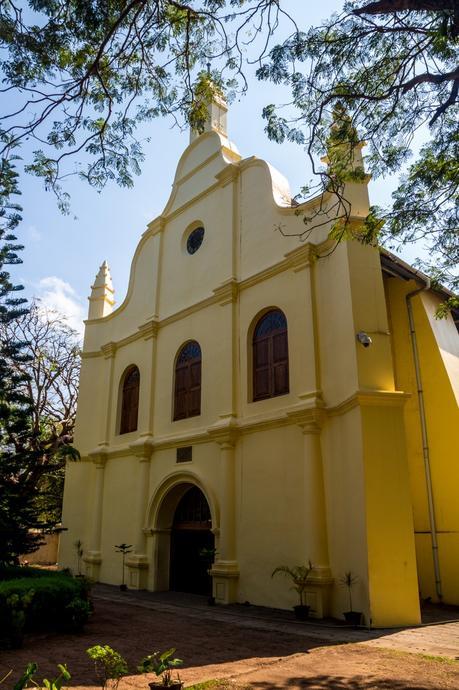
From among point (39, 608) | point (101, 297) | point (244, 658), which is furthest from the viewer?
point (101, 297)

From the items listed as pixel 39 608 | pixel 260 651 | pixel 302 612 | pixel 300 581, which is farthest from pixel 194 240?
pixel 260 651

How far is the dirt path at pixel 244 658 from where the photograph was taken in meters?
5.03

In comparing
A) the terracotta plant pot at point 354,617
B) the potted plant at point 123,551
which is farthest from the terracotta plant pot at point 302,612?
the potted plant at point 123,551

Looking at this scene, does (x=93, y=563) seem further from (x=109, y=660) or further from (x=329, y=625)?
(x=109, y=660)

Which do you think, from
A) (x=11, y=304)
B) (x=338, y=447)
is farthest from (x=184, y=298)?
(x=338, y=447)

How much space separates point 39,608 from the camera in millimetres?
7117

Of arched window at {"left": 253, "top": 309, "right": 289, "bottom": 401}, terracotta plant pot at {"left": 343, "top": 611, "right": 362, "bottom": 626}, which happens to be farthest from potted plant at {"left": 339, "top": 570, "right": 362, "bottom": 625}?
arched window at {"left": 253, "top": 309, "right": 289, "bottom": 401}

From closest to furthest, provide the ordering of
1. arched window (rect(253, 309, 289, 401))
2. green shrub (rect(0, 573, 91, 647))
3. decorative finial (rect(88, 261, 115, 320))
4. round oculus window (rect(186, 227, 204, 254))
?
green shrub (rect(0, 573, 91, 647)) → arched window (rect(253, 309, 289, 401)) → round oculus window (rect(186, 227, 204, 254)) → decorative finial (rect(88, 261, 115, 320))

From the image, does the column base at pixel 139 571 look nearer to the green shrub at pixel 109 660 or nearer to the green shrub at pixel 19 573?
the green shrub at pixel 19 573

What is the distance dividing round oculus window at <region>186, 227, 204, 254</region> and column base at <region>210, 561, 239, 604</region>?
7.66 m

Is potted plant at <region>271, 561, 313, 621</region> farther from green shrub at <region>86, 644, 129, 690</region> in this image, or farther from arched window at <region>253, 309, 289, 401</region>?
green shrub at <region>86, 644, 129, 690</region>

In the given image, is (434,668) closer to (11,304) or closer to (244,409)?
(244,409)

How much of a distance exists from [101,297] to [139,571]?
8737 mm

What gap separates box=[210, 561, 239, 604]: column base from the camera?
9.99m
